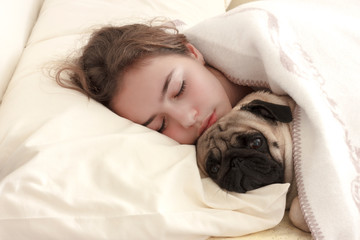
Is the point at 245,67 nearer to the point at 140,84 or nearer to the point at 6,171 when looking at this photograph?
the point at 140,84

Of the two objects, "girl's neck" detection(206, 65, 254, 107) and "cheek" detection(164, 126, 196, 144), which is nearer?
"cheek" detection(164, 126, 196, 144)

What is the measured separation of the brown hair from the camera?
1.45 m

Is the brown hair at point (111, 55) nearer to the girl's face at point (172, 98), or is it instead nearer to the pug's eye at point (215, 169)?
the girl's face at point (172, 98)

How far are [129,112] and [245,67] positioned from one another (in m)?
0.47

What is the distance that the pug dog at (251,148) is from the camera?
1.18 meters

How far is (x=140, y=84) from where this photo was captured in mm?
1389

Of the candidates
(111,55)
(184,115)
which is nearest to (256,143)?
(184,115)

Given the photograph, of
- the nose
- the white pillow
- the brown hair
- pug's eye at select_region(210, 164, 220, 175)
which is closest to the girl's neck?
the brown hair

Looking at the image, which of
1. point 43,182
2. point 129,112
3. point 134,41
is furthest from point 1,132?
point 134,41

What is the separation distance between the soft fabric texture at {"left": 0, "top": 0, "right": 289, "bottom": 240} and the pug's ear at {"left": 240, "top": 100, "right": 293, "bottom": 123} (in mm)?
228

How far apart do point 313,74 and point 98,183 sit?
79 centimetres

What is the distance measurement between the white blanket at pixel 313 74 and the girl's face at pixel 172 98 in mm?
177

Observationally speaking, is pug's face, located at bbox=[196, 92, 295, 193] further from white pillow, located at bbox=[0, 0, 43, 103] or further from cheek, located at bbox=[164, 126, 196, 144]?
white pillow, located at bbox=[0, 0, 43, 103]

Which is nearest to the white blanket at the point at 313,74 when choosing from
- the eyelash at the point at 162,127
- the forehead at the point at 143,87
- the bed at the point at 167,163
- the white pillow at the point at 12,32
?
the bed at the point at 167,163
